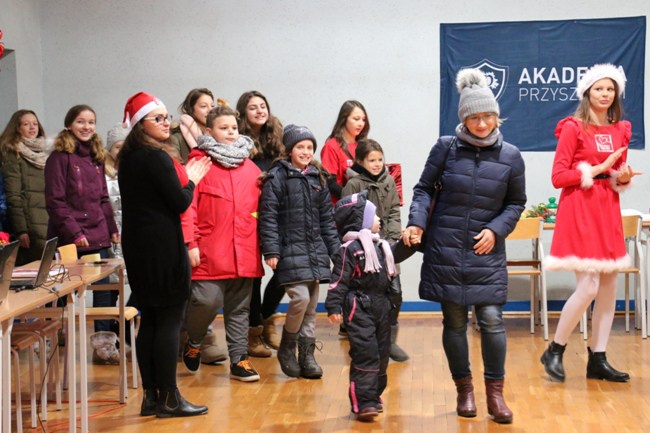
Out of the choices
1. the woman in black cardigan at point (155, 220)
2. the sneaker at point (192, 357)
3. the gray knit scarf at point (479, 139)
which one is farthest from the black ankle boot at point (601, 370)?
the woman in black cardigan at point (155, 220)

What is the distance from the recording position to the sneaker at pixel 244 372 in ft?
18.2

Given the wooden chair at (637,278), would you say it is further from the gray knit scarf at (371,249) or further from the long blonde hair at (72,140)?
the long blonde hair at (72,140)

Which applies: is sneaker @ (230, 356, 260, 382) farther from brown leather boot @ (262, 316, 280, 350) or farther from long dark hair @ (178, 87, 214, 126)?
long dark hair @ (178, 87, 214, 126)

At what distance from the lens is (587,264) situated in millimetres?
5375

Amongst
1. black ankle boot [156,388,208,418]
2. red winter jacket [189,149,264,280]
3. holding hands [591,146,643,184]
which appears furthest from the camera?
red winter jacket [189,149,264,280]

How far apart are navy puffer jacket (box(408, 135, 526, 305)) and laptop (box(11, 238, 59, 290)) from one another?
170cm

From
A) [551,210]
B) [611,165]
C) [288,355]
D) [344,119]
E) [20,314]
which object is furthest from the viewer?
[551,210]

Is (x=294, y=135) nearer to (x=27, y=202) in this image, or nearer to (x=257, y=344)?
(x=257, y=344)

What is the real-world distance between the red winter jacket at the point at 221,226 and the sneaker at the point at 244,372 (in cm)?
52

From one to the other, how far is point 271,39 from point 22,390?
13.0 feet

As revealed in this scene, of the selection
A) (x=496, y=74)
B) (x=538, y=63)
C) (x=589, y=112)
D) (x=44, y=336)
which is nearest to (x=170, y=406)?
(x=44, y=336)

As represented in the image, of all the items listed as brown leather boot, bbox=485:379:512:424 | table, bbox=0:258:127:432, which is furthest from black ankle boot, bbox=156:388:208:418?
brown leather boot, bbox=485:379:512:424

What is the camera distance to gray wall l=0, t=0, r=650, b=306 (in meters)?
8.09

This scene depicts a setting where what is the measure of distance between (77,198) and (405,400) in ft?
8.48
